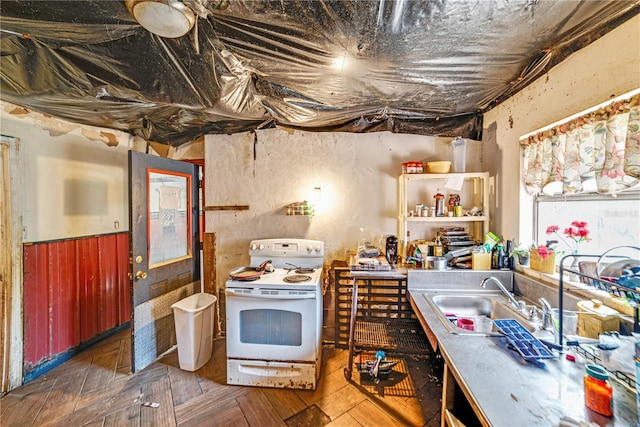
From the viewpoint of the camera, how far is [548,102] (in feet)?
5.49

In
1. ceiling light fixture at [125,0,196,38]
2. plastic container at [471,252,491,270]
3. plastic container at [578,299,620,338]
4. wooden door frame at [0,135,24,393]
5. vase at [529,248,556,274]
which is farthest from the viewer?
plastic container at [471,252,491,270]

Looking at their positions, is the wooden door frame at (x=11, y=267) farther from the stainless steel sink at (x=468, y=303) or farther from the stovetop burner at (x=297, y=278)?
the stainless steel sink at (x=468, y=303)

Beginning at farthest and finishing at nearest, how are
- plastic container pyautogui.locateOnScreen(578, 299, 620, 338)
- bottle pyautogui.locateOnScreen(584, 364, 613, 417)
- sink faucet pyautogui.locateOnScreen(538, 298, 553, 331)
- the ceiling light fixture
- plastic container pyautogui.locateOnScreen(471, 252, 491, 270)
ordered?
plastic container pyautogui.locateOnScreen(471, 252, 491, 270)
sink faucet pyautogui.locateOnScreen(538, 298, 553, 331)
plastic container pyautogui.locateOnScreen(578, 299, 620, 338)
the ceiling light fixture
bottle pyautogui.locateOnScreen(584, 364, 613, 417)

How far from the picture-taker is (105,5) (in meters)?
1.07

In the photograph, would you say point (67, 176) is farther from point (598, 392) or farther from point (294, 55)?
point (598, 392)

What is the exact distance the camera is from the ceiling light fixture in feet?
3.43

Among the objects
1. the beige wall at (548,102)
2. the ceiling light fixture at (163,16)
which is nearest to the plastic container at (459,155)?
the beige wall at (548,102)

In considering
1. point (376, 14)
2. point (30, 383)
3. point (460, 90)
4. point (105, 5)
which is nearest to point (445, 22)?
point (376, 14)

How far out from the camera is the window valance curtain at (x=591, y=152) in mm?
1163

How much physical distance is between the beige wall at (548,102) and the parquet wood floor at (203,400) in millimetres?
1461

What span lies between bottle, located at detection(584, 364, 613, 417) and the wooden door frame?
3438 millimetres

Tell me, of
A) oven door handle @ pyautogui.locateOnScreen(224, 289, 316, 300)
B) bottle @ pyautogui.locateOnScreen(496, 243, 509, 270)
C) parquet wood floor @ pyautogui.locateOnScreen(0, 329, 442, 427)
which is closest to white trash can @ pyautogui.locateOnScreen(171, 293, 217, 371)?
parquet wood floor @ pyautogui.locateOnScreen(0, 329, 442, 427)

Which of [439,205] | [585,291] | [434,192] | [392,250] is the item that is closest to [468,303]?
[585,291]

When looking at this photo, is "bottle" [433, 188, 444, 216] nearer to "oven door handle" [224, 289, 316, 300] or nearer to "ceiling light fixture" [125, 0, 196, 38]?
"oven door handle" [224, 289, 316, 300]
